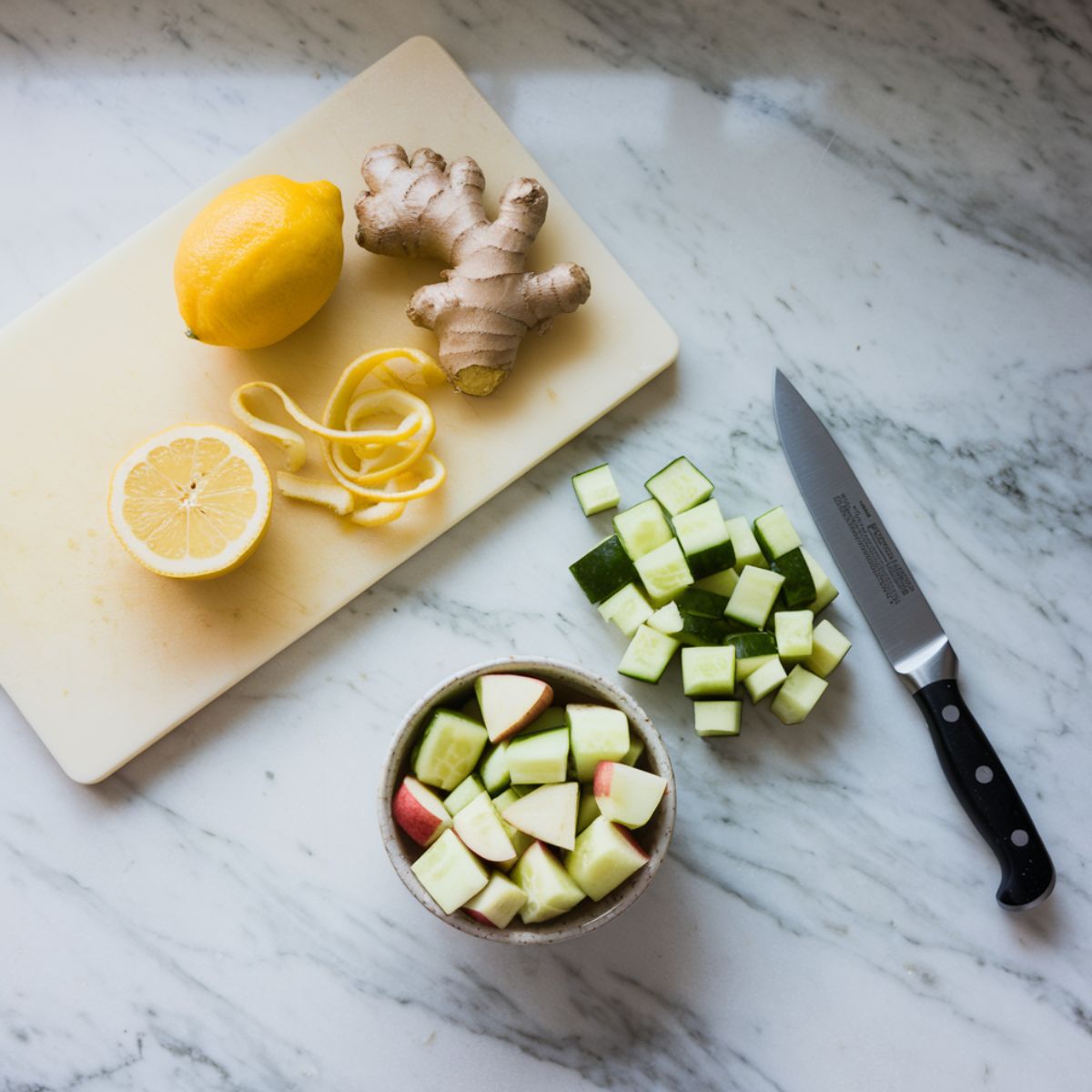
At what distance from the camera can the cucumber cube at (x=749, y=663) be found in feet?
5.89

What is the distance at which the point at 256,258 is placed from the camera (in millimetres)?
1660

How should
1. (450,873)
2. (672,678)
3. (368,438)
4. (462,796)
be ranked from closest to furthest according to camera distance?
(450,873) → (462,796) → (368,438) → (672,678)

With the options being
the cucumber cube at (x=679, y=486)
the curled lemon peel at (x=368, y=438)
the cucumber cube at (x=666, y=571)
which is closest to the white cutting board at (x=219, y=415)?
the curled lemon peel at (x=368, y=438)

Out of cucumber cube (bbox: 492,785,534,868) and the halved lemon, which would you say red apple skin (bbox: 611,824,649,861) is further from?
the halved lemon

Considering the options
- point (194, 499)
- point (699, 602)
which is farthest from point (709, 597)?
point (194, 499)

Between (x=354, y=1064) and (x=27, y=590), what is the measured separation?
979 mm

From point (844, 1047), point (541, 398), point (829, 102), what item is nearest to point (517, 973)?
point (844, 1047)

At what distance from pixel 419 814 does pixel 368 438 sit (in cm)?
62

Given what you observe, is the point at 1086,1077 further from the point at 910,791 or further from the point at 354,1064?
the point at 354,1064

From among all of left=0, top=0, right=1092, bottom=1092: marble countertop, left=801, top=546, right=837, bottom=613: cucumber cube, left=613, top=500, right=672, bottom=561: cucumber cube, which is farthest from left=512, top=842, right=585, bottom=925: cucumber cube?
left=801, top=546, right=837, bottom=613: cucumber cube

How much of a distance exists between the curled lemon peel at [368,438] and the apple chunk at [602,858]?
0.62 metres

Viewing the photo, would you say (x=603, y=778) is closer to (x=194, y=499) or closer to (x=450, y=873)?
(x=450, y=873)

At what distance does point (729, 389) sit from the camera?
75.6 inches

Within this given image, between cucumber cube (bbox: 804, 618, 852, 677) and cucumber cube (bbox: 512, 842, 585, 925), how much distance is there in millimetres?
571
